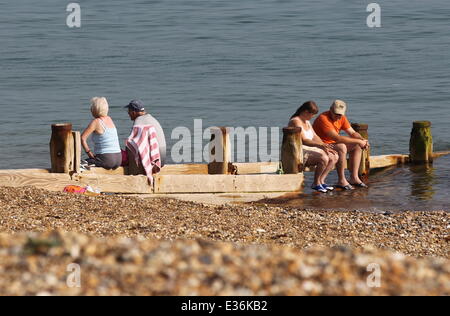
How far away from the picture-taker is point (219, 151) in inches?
501

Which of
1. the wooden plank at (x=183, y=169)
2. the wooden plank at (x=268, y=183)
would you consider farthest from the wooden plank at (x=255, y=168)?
the wooden plank at (x=268, y=183)

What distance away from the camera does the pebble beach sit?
20.4 ft

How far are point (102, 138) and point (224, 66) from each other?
19077 mm

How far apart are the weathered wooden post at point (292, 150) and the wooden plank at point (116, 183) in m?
2.06

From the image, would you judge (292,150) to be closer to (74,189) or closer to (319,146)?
(319,146)

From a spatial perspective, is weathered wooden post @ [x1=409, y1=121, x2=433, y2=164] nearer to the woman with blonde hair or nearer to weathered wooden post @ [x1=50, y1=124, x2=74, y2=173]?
the woman with blonde hair

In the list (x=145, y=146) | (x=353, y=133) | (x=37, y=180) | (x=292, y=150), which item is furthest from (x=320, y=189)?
(x=37, y=180)

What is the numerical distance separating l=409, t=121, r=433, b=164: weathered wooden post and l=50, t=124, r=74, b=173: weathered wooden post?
22.1ft

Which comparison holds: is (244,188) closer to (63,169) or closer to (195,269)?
(63,169)

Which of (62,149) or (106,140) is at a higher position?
(106,140)

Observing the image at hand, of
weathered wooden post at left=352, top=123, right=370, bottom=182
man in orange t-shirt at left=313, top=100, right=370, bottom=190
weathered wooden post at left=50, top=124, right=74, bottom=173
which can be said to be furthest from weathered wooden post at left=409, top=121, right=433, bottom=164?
weathered wooden post at left=50, top=124, right=74, bottom=173

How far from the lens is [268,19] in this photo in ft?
136

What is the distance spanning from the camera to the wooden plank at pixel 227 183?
12.1 meters
